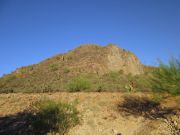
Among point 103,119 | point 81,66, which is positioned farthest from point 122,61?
point 103,119

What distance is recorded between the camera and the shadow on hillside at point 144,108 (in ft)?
26.4

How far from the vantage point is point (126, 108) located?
867cm

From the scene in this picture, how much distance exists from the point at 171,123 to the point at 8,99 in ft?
23.7

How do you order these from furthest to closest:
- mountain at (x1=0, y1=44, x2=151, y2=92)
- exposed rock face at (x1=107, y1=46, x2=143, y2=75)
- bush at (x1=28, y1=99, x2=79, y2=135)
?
exposed rock face at (x1=107, y1=46, x2=143, y2=75) < mountain at (x1=0, y1=44, x2=151, y2=92) < bush at (x1=28, y1=99, x2=79, y2=135)

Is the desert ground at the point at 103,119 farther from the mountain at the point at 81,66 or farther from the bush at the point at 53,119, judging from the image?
the mountain at the point at 81,66

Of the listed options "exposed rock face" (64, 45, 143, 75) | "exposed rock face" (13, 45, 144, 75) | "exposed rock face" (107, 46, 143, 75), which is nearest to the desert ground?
"exposed rock face" (13, 45, 144, 75)

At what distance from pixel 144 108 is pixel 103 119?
138cm

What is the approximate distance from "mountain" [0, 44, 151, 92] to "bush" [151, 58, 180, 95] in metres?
11.8

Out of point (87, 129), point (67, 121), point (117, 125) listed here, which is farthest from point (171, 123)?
point (67, 121)

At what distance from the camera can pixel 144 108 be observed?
339 inches

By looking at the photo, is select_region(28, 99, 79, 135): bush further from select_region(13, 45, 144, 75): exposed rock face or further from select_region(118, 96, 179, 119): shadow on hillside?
select_region(13, 45, 144, 75): exposed rock face

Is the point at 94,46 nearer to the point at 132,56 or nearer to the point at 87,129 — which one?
the point at 132,56

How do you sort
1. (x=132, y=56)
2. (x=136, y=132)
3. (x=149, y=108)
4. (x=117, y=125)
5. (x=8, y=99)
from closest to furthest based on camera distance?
(x=136, y=132), (x=117, y=125), (x=149, y=108), (x=8, y=99), (x=132, y=56)

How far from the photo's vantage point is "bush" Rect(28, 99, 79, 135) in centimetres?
779
